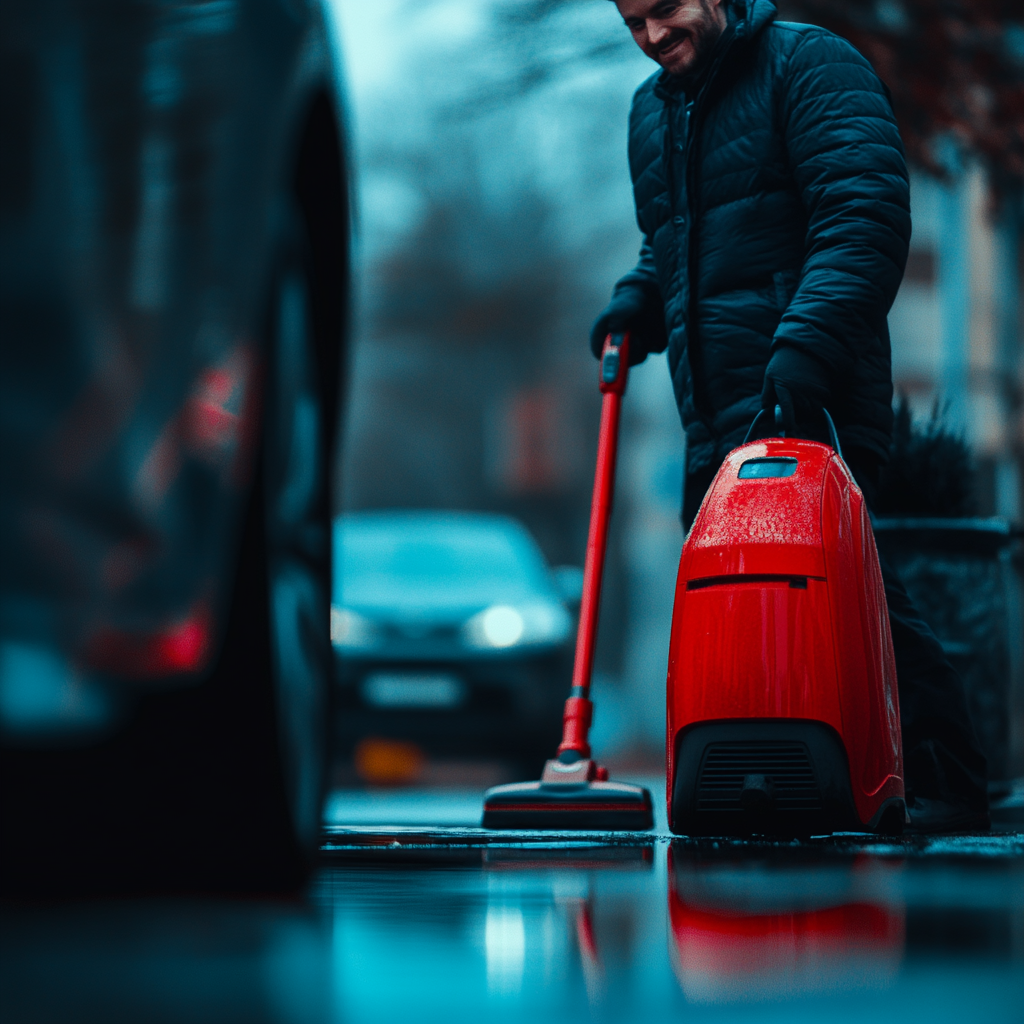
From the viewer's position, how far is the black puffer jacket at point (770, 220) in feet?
14.7

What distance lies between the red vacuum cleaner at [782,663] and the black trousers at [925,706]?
0.52m

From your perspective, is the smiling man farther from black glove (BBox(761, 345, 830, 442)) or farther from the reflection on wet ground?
the reflection on wet ground

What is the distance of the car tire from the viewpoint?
2742mm

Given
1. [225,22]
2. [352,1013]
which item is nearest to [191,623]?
[352,1013]

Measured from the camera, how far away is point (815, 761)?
3959 millimetres

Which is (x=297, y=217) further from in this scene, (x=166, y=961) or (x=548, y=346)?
(x=548, y=346)

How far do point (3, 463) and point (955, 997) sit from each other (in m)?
1.11

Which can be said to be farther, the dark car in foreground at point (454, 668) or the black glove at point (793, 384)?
the dark car in foreground at point (454, 668)

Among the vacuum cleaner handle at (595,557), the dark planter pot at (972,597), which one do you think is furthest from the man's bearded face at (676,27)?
the dark planter pot at (972,597)

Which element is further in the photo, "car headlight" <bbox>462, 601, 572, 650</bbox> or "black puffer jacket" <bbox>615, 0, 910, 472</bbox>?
"car headlight" <bbox>462, 601, 572, 650</bbox>

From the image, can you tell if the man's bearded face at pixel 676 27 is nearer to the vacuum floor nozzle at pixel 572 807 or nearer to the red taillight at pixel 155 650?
the vacuum floor nozzle at pixel 572 807

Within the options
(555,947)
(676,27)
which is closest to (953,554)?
(676,27)

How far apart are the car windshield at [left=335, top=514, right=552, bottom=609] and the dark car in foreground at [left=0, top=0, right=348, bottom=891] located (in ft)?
25.9

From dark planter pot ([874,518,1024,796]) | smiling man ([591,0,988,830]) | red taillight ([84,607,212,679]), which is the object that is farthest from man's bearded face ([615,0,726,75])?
red taillight ([84,607,212,679])
